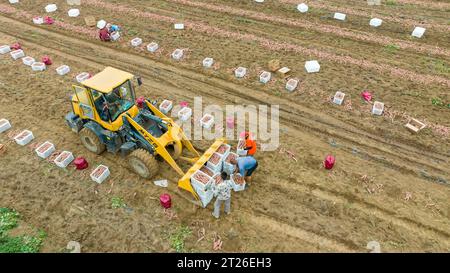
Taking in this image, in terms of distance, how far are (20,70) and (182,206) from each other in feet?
32.9

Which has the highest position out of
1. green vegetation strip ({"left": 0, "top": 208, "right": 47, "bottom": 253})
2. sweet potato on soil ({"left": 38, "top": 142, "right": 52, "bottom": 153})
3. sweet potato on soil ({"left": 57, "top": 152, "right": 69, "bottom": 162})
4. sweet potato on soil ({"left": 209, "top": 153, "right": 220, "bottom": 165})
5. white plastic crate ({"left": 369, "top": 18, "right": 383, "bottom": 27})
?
white plastic crate ({"left": 369, "top": 18, "right": 383, "bottom": 27})

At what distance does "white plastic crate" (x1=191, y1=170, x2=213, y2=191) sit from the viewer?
8.34 m

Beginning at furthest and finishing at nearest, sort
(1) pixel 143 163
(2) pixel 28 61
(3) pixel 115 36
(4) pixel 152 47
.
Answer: (3) pixel 115 36, (4) pixel 152 47, (2) pixel 28 61, (1) pixel 143 163

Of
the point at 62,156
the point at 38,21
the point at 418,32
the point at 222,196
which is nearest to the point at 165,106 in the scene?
the point at 62,156

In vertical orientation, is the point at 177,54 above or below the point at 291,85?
above

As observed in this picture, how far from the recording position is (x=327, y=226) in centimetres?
843

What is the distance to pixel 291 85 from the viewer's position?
1271 centimetres

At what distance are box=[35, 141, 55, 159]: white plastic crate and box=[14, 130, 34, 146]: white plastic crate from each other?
68 cm

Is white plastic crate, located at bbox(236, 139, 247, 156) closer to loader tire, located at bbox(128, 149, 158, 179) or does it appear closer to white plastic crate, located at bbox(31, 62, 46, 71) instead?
loader tire, located at bbox(128, 149, 158, 179)

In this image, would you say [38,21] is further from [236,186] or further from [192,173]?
[236,186]

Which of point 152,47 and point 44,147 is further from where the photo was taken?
point 152,47

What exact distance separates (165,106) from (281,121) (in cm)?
430

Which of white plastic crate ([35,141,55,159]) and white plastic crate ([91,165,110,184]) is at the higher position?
white plastic crate ([35,141,55,159])

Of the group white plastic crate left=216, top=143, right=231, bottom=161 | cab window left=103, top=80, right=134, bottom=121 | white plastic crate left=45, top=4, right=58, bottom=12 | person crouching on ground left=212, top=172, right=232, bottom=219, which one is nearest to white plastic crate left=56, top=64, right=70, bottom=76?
cab window left=103, top=80, right=134, bottom=121
